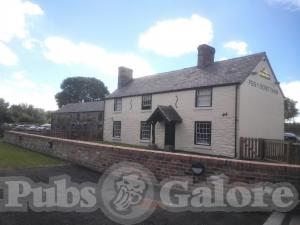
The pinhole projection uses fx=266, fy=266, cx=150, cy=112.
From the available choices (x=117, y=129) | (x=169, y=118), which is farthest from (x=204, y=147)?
(x=117, y=129)

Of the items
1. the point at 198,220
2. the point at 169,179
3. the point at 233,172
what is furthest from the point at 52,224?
the point at 233,172

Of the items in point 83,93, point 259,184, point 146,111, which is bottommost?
point 259,184

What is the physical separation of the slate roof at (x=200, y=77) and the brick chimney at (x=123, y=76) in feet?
8.91

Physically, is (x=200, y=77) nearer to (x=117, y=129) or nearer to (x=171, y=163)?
(x=117, y=129)

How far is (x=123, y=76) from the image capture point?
32.9 metres

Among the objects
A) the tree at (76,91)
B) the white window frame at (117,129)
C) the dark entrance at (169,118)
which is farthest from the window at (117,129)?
the tree at (76,91)

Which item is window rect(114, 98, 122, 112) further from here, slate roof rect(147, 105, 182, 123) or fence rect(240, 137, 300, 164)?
fence rect(240, 137, 300, 164)

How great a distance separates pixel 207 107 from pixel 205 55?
20.5 feet

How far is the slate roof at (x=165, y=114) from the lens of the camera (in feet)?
72.6

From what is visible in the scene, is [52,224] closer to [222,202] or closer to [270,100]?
[222,202]

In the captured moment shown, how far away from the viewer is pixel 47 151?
1541 cm

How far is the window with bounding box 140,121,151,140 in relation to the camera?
25.6 metres

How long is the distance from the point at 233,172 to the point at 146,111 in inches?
754

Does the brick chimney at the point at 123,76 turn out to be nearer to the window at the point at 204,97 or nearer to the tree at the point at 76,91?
the window at the point at 204,97
